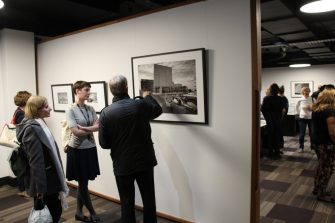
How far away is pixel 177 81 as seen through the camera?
2855mm

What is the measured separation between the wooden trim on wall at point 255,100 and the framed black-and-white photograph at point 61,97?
2684 millimetres

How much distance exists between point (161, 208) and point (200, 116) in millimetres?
1194

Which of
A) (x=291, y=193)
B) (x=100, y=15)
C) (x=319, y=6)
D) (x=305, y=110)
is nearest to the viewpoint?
(x=319, y=6)

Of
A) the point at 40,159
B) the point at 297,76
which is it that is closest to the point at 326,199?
the point at 40,159

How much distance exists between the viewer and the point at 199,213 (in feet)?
9.44

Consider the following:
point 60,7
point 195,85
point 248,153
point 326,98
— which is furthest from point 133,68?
point 326,98

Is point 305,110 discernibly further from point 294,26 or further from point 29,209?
point 29,209

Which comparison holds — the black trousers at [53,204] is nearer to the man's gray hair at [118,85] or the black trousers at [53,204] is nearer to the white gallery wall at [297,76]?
the man's gray hair at [118,85]

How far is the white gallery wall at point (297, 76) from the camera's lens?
10008 millimetres

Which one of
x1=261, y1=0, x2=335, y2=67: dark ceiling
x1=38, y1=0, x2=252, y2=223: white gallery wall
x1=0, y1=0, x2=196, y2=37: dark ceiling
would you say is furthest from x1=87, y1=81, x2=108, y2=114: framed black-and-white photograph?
x1=261, y1=0, x2=335, y2=67: dark ceiling

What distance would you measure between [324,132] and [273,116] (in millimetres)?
2488

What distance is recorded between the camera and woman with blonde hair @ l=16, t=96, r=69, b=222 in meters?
2.13

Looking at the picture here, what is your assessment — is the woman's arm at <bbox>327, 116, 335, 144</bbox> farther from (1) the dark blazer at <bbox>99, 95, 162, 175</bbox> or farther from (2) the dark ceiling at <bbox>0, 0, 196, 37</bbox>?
(2) the dark ceiling at <bbox>0, 0, 196, 37</bbox>

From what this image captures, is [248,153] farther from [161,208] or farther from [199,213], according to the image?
[161,208]
